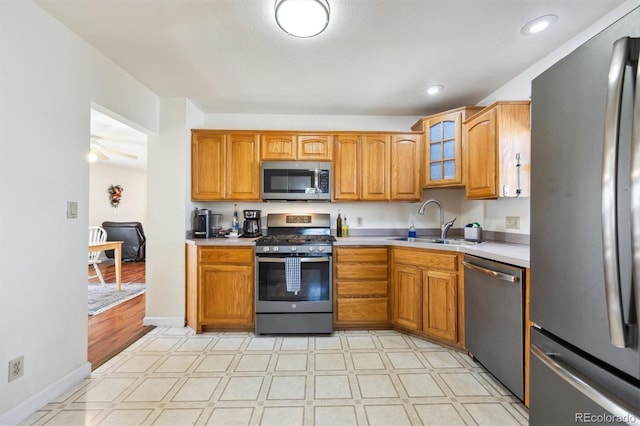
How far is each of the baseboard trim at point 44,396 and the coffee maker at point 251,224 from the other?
5.52 ft

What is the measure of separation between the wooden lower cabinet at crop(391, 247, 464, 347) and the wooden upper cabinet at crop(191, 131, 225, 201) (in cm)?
198

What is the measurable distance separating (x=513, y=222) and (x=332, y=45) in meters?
2.13

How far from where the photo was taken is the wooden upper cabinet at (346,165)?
306cm

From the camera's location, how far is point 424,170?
3.04 m

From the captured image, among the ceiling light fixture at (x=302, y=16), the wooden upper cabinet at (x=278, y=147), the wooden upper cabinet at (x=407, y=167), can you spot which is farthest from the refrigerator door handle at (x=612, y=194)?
the wooden upper cabinet at (x=278, y=147)

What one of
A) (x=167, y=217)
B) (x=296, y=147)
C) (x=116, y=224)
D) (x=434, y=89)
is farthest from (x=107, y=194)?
(x=434, y=89)

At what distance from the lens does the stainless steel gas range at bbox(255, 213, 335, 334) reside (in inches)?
104

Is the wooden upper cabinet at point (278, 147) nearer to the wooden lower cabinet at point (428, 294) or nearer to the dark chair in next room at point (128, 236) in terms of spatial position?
the wooden lower cabinet at point (428, 294)

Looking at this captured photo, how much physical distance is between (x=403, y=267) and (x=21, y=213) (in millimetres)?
2737

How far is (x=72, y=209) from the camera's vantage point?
1877 mm

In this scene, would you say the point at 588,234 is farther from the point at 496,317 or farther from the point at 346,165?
the point at 346,165

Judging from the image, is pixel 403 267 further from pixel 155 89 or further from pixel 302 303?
pixel 155 89

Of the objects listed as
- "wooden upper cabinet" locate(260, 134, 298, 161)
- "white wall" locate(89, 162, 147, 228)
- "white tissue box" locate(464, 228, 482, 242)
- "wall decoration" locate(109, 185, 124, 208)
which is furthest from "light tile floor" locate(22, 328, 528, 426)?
"wall decoration" locate(109, 185, 124, 208)

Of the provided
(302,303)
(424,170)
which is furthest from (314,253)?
(424,170)
